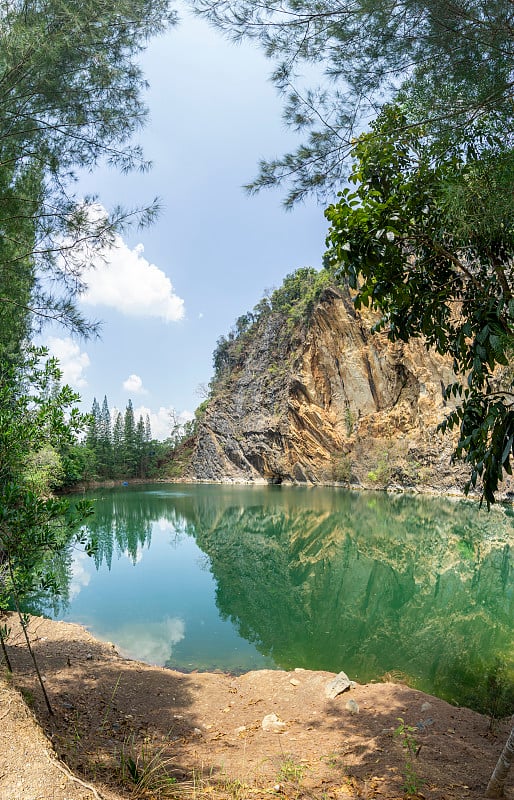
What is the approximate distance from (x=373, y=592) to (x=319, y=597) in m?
1.33

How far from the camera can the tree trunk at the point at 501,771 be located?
234cm

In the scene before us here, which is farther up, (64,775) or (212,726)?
(64,775)

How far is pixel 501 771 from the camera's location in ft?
8.02

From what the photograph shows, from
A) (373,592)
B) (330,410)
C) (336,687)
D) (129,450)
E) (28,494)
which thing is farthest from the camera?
(129,450)

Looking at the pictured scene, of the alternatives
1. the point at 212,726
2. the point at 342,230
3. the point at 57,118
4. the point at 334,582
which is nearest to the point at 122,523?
the point at 334,582

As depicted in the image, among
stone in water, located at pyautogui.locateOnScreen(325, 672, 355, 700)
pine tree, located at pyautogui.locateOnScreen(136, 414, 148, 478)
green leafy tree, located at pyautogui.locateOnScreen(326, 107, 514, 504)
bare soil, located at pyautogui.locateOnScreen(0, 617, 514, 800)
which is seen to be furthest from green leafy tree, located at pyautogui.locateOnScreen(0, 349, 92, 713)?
pine tree, located at pyautogui.locateOnScreen(136, 414, 148, 478)

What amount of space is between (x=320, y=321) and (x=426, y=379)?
12.5 meters

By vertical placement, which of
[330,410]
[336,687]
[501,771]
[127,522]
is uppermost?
[330,410]

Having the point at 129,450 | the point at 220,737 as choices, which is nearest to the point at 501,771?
the point at 220,737

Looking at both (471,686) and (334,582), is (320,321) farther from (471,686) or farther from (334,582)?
(471,686)

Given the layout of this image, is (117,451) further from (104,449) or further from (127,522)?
(127,522)

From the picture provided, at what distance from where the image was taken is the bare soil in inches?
99.6

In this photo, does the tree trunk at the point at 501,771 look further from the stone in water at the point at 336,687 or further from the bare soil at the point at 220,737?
the stone in water at the point at 336,687

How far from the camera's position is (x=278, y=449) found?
1879 inches
